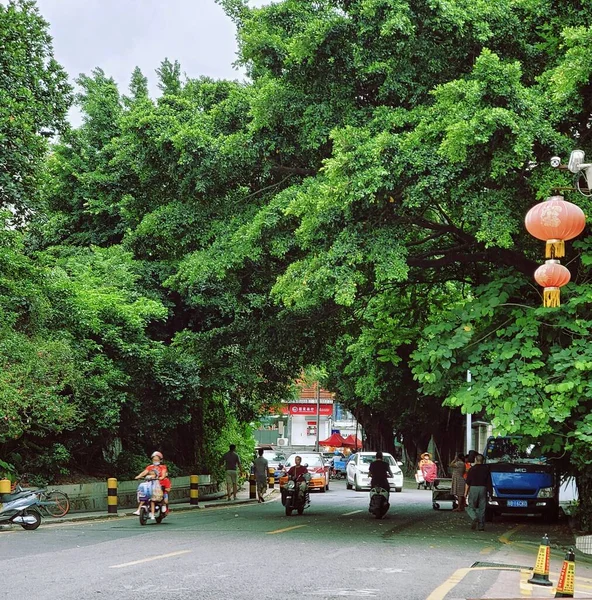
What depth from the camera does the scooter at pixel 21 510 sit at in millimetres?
18547

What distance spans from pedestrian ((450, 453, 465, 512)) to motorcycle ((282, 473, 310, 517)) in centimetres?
537

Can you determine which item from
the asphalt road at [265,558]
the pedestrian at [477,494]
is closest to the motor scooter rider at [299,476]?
the asphalt road at [265,558]

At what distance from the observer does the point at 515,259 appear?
1709cm

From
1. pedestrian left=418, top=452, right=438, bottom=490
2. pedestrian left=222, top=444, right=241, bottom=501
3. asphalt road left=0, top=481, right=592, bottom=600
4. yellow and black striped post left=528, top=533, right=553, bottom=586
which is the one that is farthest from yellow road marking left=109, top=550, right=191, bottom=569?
pedestrian left=418, top=452, right=438, bottom=490

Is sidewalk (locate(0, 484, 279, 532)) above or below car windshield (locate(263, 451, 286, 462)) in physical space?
below

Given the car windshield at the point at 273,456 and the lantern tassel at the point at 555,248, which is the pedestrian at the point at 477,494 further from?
the car windshield at the point at 273,456

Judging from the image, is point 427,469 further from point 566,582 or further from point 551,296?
point 566,582

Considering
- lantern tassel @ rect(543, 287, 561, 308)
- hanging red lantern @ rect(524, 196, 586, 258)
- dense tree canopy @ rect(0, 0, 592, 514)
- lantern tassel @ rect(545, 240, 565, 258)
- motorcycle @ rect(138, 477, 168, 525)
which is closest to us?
hanging red lantern @ rect(524, 196, 586, 258)

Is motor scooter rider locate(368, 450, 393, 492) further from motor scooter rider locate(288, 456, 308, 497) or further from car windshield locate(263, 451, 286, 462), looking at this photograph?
car windshield locate(263, 451, 286, 462)

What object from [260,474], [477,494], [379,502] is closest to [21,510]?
[379,502]

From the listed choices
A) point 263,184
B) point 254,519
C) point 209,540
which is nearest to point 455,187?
point 263,184

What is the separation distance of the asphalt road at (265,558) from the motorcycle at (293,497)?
1.00 m

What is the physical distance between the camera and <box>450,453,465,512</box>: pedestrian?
26.9m

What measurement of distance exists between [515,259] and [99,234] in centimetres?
1865
